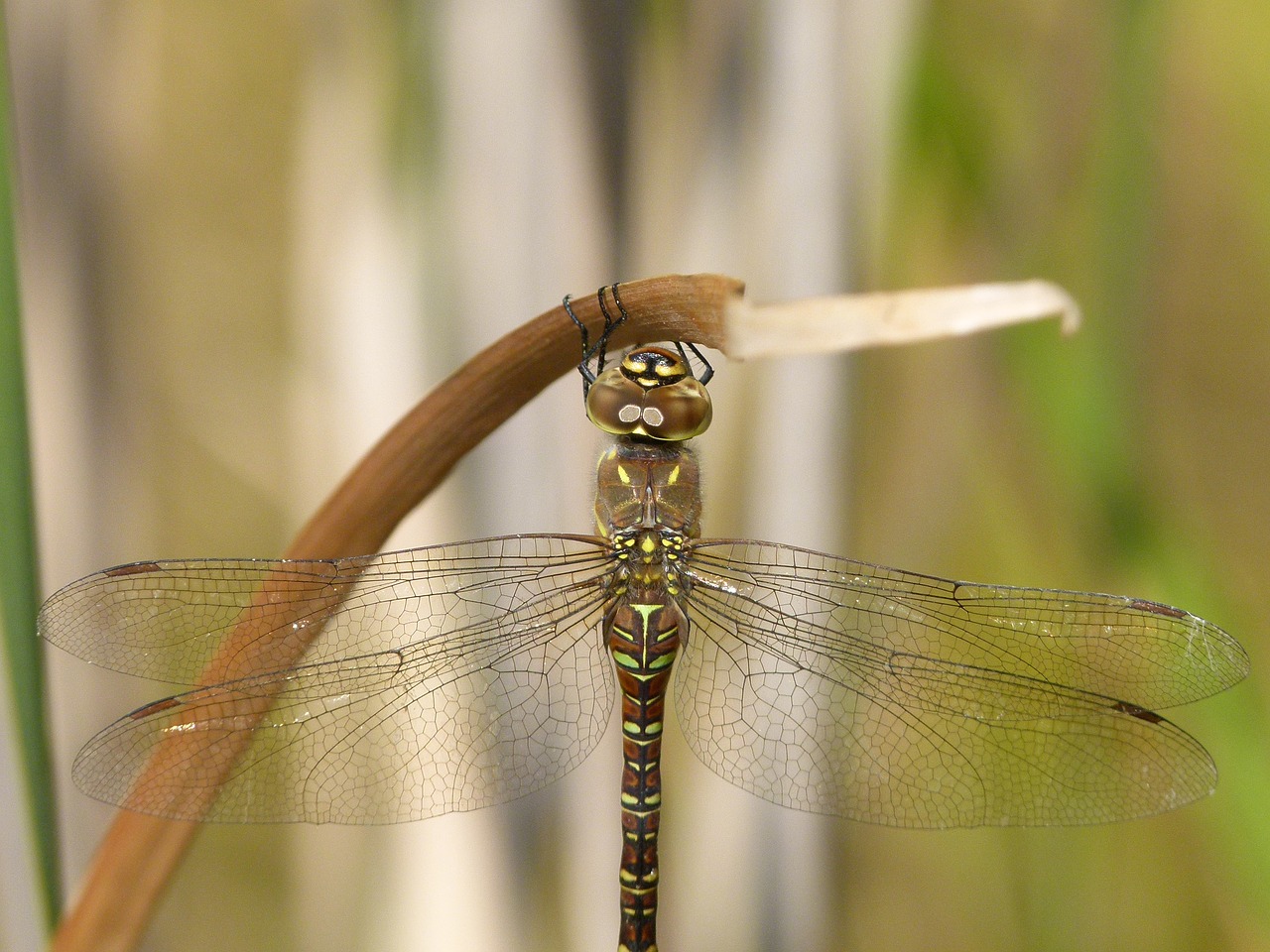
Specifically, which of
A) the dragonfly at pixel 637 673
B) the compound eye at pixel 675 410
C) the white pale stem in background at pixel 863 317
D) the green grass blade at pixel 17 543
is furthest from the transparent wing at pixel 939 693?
the green grass blade at pixel 17 543

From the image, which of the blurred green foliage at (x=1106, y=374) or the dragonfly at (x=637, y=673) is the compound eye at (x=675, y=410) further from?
the blurred green foliage at (x=1106, y=374)

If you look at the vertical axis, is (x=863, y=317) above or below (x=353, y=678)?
above

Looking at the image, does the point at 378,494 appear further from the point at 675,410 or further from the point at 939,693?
the point at 939,693

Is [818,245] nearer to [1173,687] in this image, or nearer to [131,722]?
[1173,687]

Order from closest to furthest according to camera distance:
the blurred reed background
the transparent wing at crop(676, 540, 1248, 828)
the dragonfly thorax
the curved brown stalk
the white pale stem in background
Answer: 1. the white pale stem in background
2. the curved brown stalk
3. the transparent wing at crop(676, 540, 1248, 828)
4. the dragonfly thorax
5. the blurred reed background

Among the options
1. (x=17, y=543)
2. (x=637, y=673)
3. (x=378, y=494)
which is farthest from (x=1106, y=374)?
(x=17, y=543)

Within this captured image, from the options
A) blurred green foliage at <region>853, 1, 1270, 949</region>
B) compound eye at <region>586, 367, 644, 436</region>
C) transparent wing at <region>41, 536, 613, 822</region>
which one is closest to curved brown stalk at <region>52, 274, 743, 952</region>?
transparent wing at <region>41, 536, 613, 822</region>

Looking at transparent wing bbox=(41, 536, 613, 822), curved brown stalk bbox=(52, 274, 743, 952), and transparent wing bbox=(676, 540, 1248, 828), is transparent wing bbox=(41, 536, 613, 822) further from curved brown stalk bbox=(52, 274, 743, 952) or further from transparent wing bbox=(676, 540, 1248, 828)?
transparent wing bbox=(676, 540, 1248, 828)
